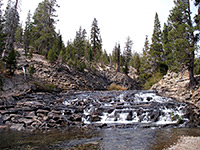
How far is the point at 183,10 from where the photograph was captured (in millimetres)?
19484

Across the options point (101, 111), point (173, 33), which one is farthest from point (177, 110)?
point (173, 33)

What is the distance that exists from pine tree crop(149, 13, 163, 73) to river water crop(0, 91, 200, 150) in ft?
78.9

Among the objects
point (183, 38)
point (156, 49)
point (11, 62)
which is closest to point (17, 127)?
point (11, 62)

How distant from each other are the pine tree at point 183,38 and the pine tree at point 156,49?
19.9 metres

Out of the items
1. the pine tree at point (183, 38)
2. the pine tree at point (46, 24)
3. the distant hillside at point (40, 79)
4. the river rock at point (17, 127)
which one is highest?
the pine tree at point (46, 24)

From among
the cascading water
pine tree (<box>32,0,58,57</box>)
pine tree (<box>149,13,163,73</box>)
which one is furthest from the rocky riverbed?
pine tree (<box>149,13,163,73</box>)

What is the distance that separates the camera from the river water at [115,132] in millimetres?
7160

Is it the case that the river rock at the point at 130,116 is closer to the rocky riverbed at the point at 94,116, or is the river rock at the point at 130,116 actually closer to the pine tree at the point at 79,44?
the rocky riverbed at the point at 94,116

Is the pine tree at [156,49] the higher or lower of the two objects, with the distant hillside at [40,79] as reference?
higher

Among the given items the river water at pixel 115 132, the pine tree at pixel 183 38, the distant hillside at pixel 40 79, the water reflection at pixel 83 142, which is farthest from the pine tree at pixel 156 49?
the water reflection at pixel 83 142

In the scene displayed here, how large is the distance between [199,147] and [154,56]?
36658 mm

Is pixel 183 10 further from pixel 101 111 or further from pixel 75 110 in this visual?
pixel 75 110

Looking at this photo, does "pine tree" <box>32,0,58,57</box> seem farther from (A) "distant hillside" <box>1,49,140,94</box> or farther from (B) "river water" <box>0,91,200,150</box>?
(B) "river water" <box>0,91,200,150</box>

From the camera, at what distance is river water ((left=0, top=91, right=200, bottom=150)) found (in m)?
7.16
